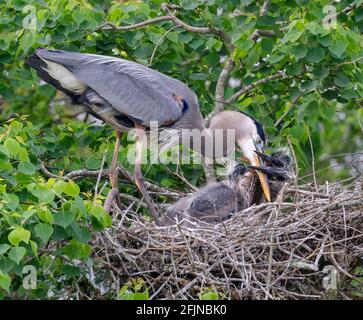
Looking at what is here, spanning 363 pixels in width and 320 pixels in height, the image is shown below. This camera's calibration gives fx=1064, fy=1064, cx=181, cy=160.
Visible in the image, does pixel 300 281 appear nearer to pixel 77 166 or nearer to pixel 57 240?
pixel 57 240

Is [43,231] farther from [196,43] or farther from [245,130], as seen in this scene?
[245,130]

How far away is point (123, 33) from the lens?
865 centimetres

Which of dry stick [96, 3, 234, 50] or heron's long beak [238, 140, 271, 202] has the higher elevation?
dry stick [96, 3, 234, 50]

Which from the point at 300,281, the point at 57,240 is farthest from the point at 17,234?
the point at 300,281

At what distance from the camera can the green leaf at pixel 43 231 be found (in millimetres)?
6223

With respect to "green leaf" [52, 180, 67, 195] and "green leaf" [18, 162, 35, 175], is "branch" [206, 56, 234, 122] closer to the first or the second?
"green leaf" [18, 162, 35, 175]

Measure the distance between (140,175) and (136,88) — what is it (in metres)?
0.78

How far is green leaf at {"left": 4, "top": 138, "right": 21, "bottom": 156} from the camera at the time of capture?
21.6 feet

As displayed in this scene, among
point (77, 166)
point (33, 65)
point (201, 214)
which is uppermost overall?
point (33, 65)

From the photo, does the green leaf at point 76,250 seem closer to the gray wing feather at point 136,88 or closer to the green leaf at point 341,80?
the gray wing feather at point 136,88

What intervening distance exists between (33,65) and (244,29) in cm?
173

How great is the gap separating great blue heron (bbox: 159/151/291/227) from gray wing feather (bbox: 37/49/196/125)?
78cm

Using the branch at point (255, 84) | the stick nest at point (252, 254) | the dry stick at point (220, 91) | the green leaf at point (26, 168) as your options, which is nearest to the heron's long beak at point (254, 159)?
the dry stick at point (220, 91)

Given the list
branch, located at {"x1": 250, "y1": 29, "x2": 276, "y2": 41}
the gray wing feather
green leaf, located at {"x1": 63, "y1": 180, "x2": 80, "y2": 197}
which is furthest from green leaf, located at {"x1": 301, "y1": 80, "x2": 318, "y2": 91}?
green leaf, located at {"x1": 63, "y1": 180, "x2": 80, "y2": 197}
